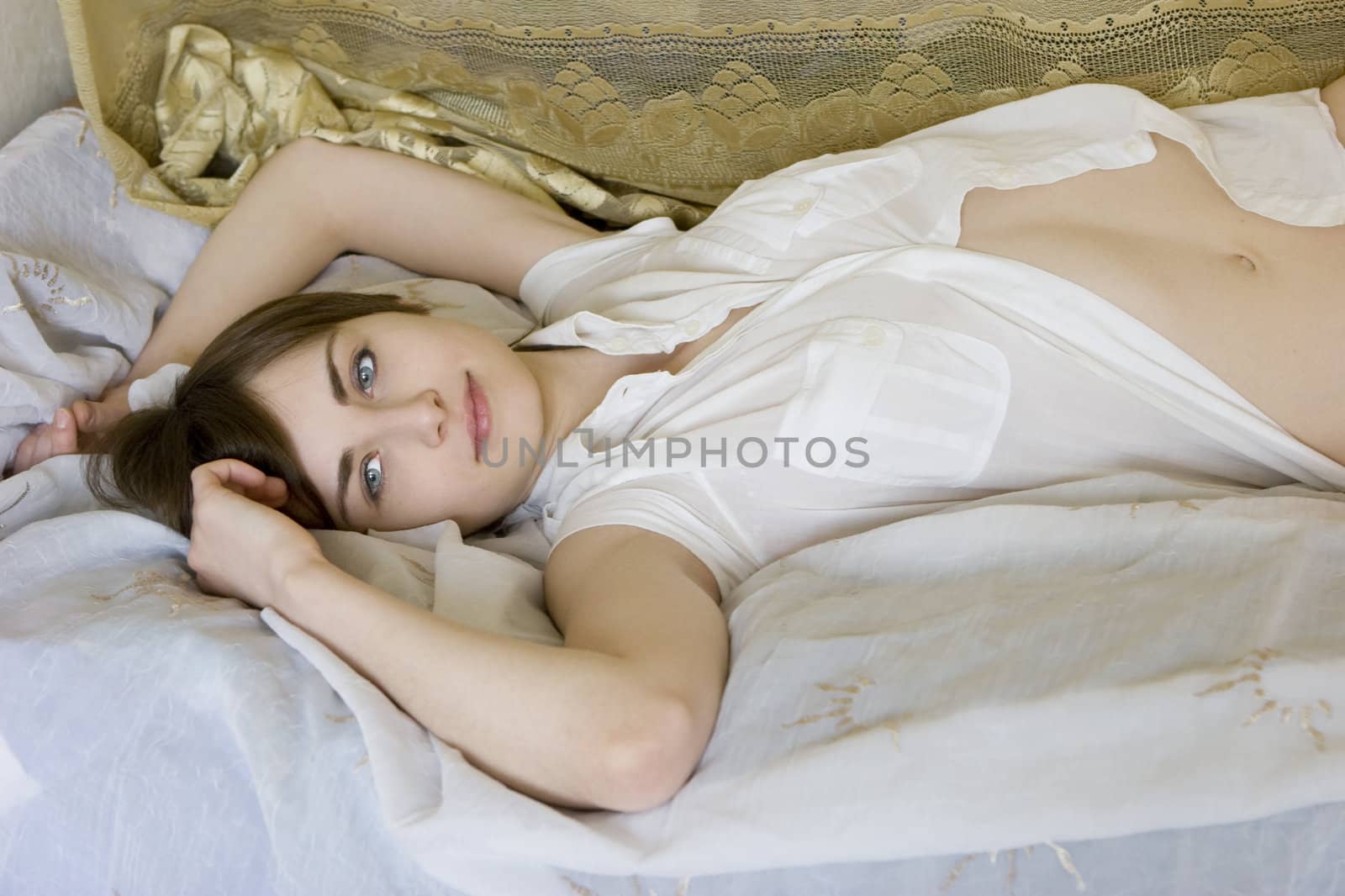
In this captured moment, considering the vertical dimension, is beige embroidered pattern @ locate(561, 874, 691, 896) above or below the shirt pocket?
below

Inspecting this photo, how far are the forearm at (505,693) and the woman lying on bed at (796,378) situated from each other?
18 mm

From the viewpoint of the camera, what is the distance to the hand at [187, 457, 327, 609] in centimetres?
110

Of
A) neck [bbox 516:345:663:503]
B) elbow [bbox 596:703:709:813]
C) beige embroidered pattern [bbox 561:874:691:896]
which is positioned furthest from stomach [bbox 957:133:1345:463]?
beige embroidered pattern [bbox 561:874:691:896]

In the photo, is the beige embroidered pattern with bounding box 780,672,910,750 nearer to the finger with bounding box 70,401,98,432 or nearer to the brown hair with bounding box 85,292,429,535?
the brown hair with bounding box 85,292,429,535

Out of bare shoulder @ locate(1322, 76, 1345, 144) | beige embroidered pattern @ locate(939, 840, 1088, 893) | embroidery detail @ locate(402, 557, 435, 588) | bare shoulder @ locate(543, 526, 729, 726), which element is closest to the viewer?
beige embroidered pattern @ locate(939, 840, 1088, 893)

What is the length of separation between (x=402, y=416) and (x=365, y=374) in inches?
3.7

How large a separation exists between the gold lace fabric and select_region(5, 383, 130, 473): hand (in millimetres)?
370

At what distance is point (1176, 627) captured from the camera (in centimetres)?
92

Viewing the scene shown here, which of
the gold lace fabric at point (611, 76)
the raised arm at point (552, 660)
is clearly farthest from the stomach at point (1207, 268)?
the raised arm at point (552, 660)

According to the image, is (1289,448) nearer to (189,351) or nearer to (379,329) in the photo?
(379,329)

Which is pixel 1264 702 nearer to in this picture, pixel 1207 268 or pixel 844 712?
pixel 844 712

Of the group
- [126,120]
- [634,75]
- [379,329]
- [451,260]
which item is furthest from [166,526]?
[634,75]

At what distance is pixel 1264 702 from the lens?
Answer: 0.85m

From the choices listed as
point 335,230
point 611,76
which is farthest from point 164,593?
point 611,76
